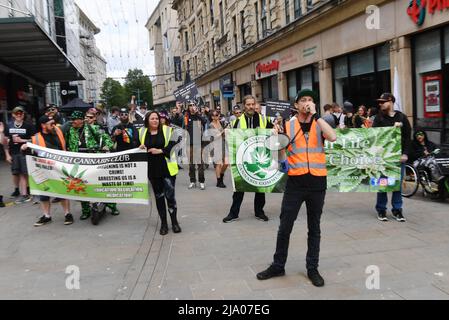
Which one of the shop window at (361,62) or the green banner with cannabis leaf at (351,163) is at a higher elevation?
the shop window at (361,62)

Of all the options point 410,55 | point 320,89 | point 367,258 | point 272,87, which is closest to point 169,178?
point 367,258

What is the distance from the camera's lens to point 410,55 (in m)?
12.5

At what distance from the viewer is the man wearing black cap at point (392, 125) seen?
6.79m

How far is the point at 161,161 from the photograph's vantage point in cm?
666

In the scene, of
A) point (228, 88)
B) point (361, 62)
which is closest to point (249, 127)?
point (361, 62)

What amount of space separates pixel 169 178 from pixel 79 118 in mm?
2051

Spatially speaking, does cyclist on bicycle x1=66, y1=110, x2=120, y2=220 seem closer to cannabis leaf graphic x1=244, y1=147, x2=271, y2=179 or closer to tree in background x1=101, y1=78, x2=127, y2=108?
cannabis leaf graphic x1=244, y1=147, x2=271, y2=179

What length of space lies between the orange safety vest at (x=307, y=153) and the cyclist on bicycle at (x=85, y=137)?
4.19 meters

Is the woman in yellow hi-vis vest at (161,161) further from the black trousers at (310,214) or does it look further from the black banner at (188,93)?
the black banner at (188,93)

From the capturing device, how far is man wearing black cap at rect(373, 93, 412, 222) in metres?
6.79

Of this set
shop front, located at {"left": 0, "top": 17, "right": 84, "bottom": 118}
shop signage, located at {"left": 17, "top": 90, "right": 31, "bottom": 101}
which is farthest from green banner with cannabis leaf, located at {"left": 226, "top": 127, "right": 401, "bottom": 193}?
shop signage, located at {"left": 17, "top": 90, "right": 31, "bottom": 101}

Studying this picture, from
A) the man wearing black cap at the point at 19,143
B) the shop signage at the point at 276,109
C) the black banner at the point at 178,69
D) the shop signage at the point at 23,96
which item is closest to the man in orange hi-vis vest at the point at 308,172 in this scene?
the man wearing black cap at the point at 19,143
